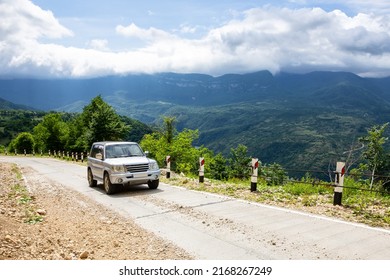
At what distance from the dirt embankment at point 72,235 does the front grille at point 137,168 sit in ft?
7.24

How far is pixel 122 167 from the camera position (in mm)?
13195

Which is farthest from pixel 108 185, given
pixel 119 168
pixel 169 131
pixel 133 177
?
pixel 169 131

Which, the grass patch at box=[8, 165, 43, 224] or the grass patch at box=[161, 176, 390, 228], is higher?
the grass patch at box=[161, 176, 390, 228]

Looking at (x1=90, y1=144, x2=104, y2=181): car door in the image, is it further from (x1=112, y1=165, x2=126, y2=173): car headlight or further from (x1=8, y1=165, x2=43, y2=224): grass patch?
(x1=8, y1=165, x2=43, y2=224): grass patch

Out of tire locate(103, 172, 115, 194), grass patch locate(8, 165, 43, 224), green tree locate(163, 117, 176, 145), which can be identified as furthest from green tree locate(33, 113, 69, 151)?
tire locate(103, 172, 115, 194)

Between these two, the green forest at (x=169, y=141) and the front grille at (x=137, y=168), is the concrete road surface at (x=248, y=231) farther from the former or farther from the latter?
the green forest at (x=169, y=141)

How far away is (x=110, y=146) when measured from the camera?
1491 cm

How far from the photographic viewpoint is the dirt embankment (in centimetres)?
616

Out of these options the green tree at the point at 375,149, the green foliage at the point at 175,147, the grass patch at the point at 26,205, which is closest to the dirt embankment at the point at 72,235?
the grass patch at the point at 26,205

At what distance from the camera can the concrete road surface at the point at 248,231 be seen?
20.0 feet

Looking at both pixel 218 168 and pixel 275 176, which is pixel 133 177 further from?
pixel 218 168

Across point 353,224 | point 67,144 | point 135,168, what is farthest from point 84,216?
point 67,144

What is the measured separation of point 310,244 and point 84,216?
20.3ft
